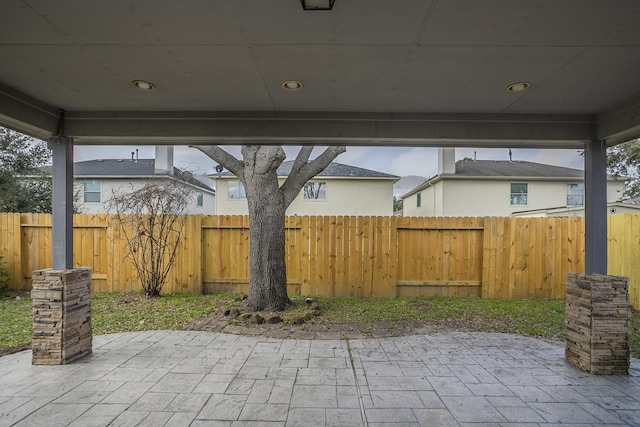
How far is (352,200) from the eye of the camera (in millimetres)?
12680

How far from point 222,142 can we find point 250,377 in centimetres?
253

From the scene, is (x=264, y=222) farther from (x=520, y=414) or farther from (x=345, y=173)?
(x=345, y=173)

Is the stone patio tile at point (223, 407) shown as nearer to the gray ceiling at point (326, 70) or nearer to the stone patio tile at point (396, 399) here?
the stone patio tile at point (396, 399)

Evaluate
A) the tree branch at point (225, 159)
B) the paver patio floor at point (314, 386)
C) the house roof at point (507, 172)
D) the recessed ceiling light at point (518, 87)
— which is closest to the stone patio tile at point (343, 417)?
the paver patio floor at point (314, 386)

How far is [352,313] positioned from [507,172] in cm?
1087

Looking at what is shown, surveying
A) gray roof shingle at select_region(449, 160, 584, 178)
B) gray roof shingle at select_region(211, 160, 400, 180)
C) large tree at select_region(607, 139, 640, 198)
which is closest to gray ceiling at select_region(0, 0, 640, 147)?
gray roof shingle at select_region(211, 160, 400, 180)

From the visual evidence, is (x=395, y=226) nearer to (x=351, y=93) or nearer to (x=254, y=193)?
(x=254, y=193)

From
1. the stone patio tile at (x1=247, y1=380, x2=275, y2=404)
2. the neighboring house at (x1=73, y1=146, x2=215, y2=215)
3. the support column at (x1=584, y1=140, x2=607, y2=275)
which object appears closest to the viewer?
the stone patio tile at (x1=247, y1=380, x2=275, y2=404)

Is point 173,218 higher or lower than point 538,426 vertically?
higher

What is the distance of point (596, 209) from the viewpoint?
140 inches

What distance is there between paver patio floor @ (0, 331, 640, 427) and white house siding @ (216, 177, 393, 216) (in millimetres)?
8660

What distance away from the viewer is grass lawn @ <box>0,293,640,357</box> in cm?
455

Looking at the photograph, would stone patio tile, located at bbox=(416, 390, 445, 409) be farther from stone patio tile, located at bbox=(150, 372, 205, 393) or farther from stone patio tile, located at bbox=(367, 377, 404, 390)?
stone patio tile, located at bbox=(150, 372, 205, 393)

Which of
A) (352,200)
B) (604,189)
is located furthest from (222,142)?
(352,200)
